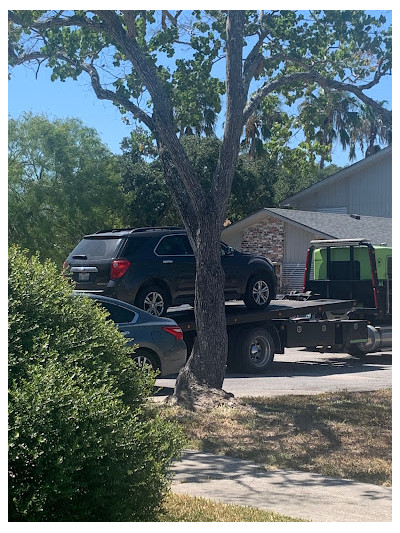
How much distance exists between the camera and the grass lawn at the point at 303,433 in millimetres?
9289

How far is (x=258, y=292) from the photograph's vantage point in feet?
55.8

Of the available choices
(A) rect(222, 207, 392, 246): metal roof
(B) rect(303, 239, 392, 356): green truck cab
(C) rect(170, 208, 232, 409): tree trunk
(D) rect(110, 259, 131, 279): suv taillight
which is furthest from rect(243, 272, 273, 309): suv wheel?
(A) rect(222, 207, 392, 246): metal roof

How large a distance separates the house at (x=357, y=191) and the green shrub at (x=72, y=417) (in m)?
26.3

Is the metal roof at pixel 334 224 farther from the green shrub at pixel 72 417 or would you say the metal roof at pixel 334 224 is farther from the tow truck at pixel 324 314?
the green shrub at pixel 72 417

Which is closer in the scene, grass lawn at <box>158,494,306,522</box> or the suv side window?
grass lawn at <box>158,494,306,522</box>

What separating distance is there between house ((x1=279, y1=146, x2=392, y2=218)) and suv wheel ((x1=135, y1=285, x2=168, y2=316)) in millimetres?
18673

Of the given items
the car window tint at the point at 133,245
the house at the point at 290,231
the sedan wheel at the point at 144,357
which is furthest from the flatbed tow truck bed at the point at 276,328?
the house at the point at 290,231

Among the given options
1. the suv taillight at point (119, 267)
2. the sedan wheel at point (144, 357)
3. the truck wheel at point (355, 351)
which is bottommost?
the truck wheel at point (355, 351)

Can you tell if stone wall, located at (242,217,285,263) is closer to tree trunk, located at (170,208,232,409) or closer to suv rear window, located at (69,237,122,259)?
suv rear window, located at (69,237,122,259)

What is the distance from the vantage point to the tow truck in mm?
16344

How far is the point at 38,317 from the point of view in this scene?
20.9 ft
